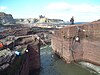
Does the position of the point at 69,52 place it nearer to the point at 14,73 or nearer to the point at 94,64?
the point at 94,64

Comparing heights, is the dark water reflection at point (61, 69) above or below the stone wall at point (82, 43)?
below

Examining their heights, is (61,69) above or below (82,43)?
below

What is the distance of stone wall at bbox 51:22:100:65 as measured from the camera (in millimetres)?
24453

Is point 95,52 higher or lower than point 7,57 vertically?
lower

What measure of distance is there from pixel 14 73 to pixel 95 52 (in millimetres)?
14289

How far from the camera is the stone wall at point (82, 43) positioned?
24.5m

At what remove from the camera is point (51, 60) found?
2961 cm

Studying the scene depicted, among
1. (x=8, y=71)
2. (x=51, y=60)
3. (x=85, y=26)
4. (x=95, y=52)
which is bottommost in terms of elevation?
(x=51, y=60)

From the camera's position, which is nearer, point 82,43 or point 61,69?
point 61,69

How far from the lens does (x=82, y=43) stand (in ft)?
89.0

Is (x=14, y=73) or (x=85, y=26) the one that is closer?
(x=14, y=73)

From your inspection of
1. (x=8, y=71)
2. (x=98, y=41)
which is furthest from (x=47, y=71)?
(x=8, y=71)

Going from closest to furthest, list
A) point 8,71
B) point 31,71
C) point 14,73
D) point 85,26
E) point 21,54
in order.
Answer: point 8,71, point 14,73, point 21,54, point 31,71, point 85,26

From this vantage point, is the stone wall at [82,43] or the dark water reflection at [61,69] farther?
the stone wall at [82,43]
